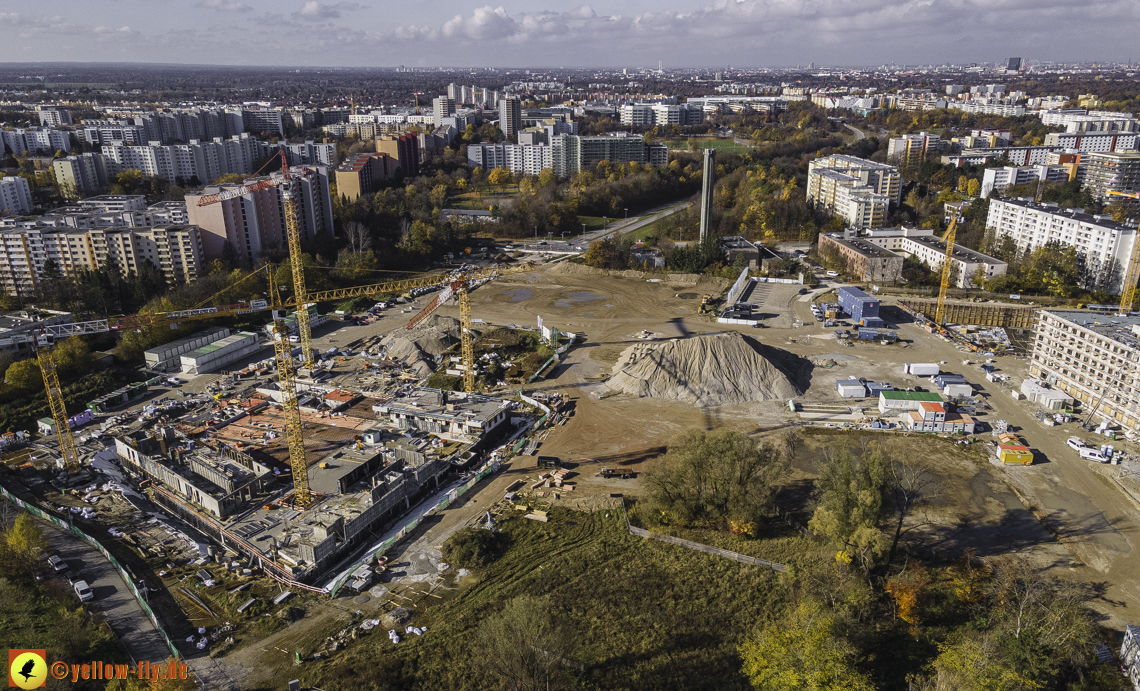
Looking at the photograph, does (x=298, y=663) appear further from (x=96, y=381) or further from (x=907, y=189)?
(x=907, y=189)

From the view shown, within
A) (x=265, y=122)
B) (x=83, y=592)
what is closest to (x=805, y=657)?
(x=83, y=592)

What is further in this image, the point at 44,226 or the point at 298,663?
the point at 44,226

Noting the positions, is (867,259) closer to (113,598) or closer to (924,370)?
(924,370)

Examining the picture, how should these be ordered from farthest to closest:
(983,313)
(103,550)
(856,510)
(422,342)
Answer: (983,313), (422,342), (103,550), (856,510)

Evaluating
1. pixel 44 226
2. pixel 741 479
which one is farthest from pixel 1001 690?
pixel 44 226

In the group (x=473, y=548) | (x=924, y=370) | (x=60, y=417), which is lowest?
(x=473, y=548)

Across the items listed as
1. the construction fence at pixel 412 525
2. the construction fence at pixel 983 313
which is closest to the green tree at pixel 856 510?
the construction fence at pixel 412 525

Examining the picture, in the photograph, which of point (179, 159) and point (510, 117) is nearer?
point (179, 159)
